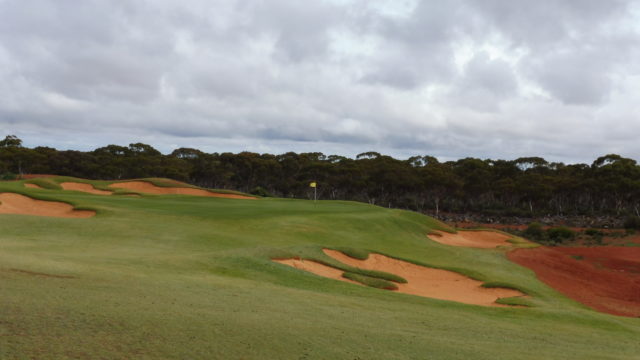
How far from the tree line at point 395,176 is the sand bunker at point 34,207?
4195cm

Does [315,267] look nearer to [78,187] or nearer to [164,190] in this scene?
[164,190]

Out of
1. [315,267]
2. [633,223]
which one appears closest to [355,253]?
[315,267]

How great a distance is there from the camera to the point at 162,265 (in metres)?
14.4

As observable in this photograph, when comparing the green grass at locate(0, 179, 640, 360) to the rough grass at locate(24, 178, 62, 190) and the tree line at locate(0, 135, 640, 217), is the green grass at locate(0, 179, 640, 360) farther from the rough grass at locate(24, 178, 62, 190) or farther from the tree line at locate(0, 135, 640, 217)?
the tree line at locate(0, 135, 640, 217)

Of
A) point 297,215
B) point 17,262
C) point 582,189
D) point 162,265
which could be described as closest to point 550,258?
point 297,215

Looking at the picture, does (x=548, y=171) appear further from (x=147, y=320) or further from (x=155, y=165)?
(x=147, y=320)

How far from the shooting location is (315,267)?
62.5 ft

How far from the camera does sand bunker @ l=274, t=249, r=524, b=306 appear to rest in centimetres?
1833

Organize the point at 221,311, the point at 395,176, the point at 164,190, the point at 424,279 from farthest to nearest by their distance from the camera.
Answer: the point at 395,176, the point at 164,190, the point at 424,279, the point at 221,311

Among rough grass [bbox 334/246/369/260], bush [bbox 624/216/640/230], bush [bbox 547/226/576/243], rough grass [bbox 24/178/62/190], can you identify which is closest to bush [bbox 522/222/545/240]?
bush [bbox 547/226/576/243]

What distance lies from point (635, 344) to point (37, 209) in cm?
3120

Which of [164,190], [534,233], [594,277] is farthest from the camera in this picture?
[164,190]

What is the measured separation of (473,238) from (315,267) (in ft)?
81.6

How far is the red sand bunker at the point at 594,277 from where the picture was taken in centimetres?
2057
